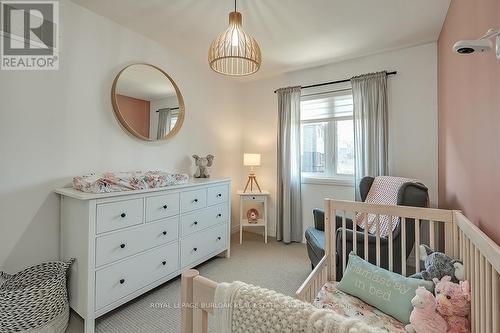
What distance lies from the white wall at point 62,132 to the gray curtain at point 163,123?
0.13 meters

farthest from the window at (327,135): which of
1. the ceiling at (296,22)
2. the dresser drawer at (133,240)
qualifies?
the dresser drawer at (133,240)

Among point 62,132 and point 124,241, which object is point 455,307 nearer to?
point 124,241

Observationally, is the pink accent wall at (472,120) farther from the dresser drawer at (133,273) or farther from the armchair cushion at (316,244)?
the dresser drawer at (133,273)

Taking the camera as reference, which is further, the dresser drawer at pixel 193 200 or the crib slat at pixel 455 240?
the dresser drawer at pixel 193 200

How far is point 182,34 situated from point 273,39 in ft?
3.10

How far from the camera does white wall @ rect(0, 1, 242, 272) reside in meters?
1.67

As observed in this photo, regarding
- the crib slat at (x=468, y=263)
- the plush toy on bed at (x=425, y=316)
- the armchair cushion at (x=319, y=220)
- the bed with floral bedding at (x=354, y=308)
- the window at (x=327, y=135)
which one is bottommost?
the bed with floral bedding at (x=354, y=308)

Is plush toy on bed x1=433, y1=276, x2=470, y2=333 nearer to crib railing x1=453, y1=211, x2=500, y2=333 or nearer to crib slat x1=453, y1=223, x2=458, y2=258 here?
crib railing x1=453, y1=211, x2=500, y2=333

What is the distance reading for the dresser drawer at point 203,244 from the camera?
2.33m

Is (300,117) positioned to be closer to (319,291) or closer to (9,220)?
(319,291)

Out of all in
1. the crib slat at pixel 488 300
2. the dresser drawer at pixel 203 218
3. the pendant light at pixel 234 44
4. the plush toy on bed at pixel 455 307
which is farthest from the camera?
the dresser drawer at pixel 203 218

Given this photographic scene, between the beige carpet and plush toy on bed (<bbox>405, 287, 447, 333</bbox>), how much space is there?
45.6 inches

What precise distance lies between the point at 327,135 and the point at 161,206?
2315 millimetres

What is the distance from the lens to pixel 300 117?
3.36 m
